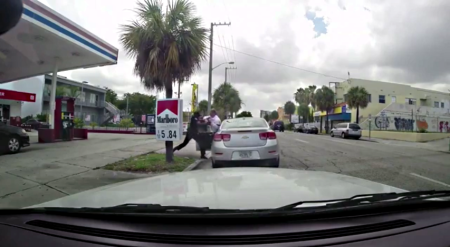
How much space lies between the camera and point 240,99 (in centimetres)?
5038

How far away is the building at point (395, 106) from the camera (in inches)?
1491

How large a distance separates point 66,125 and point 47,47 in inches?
164

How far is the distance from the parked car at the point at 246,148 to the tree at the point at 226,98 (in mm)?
39772

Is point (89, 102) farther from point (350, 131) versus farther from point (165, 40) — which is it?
point (165, 40)

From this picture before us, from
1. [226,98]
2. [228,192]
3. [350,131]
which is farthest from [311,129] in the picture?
[228,192]

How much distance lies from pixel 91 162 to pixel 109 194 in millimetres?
6662

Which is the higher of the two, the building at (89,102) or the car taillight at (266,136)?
the building at (89,102)

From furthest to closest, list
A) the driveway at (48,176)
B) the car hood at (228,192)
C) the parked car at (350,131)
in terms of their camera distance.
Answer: the parked car at (350,131) < the driveway at (48,176) < the car hood at (228,192)

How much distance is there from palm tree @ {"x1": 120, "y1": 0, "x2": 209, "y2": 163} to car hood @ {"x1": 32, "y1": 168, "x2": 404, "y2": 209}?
5.73 metres

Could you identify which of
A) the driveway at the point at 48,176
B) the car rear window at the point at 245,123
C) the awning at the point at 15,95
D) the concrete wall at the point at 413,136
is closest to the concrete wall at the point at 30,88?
the awning at the point at 15,95

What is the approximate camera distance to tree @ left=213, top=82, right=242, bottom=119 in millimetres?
47094

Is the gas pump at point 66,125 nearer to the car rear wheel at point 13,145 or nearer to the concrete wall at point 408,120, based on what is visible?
the car rear wheel at point 13,145

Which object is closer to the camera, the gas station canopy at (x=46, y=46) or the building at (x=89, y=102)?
the gas station canopy at (x=46, y=46)

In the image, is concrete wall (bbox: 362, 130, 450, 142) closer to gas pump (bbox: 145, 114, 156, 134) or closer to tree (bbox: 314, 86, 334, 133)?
tree (bbox: 314, 86, 334, 133)
